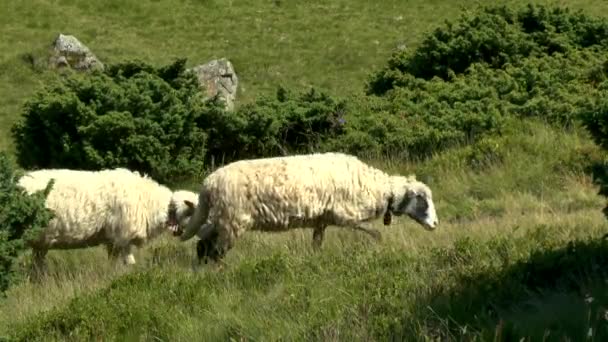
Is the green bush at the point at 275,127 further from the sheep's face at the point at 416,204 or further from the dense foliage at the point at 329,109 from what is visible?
the sheep's face at the point at 416,204

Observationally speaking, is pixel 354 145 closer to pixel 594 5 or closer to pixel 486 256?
pixel 486 256

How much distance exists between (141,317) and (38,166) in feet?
37.0

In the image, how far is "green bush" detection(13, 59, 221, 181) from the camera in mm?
18453

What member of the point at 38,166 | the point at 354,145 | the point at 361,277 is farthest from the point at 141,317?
the point at 38,166

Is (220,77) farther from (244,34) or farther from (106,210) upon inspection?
(106,210)

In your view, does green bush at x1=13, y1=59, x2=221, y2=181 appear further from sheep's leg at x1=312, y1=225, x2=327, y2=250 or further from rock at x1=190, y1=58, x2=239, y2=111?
rock at x1=190, y1=58, x2=239, y2=111

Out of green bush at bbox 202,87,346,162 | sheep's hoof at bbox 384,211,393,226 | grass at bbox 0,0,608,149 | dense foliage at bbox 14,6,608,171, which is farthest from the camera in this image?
grass at bbox 0,0,608,149

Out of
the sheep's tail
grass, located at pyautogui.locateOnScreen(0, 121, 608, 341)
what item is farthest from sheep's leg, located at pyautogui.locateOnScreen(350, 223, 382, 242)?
the sheep's tail

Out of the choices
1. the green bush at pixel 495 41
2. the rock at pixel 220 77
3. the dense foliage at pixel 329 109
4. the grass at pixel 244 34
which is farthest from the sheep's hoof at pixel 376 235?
the grass at pixel 244 34

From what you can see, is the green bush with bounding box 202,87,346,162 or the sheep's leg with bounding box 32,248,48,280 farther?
the green bush with bounding box 202,87,346,162

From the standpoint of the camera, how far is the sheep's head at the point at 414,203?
1238 cm

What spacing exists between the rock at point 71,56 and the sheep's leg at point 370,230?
19910 mm

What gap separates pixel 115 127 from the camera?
18.4 meters

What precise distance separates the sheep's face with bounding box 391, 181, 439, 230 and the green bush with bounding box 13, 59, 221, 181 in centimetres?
704
